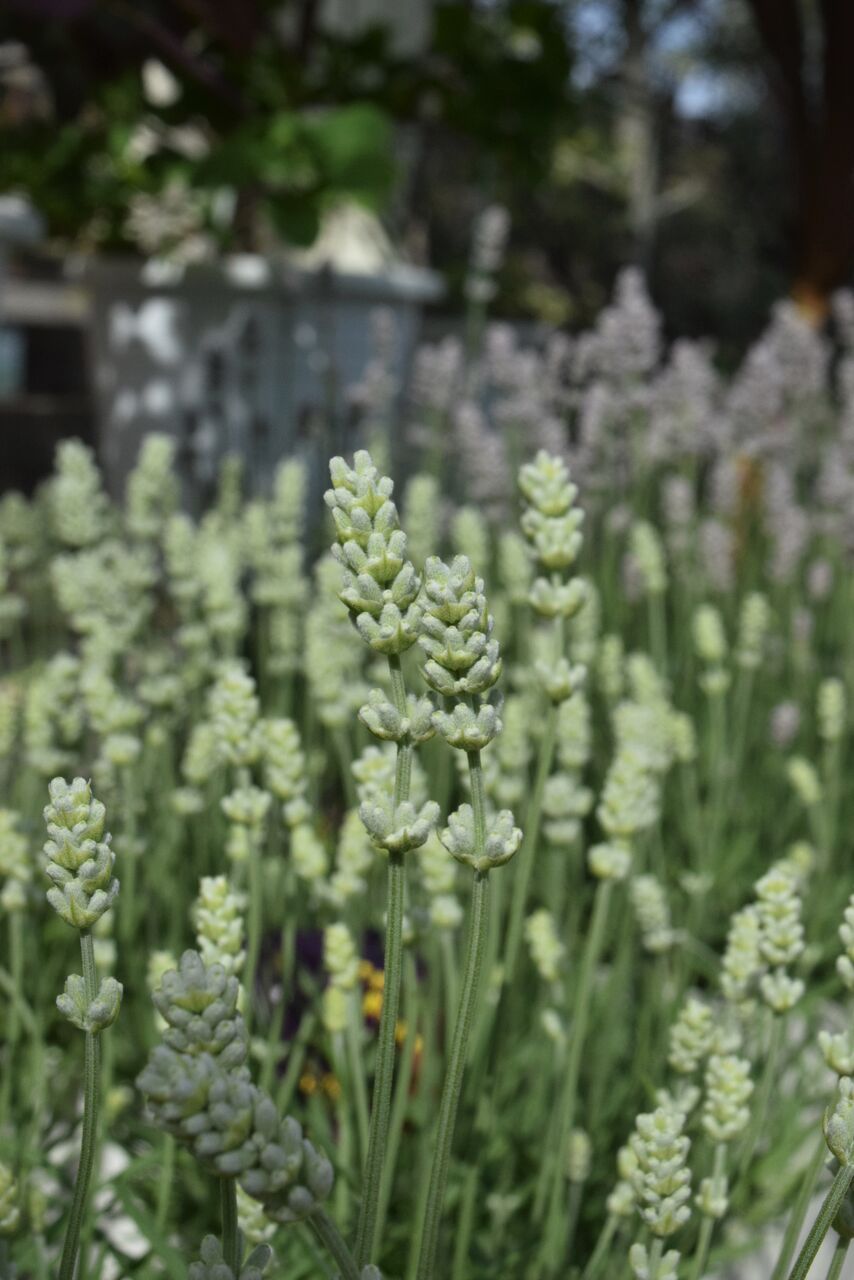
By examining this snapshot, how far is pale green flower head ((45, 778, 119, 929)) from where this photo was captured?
23.6 inches

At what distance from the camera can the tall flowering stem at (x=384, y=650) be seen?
23.8 inches

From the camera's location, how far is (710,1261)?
4.08 ft

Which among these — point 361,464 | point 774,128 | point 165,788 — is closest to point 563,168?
point 774,128

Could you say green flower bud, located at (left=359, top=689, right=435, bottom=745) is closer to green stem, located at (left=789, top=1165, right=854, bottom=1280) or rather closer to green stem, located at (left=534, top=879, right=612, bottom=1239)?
green stem, located at (left=789, top=1165, right=854, bottom=1280)

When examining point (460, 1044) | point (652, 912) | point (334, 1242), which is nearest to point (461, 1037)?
point (460, 1044)

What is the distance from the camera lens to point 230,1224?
1.85ft

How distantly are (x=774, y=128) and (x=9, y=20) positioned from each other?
1272cm

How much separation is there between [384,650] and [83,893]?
166 millimetres

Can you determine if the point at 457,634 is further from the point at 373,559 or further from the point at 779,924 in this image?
the point at 779,924

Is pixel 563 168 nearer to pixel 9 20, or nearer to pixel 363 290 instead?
pixel 363 290

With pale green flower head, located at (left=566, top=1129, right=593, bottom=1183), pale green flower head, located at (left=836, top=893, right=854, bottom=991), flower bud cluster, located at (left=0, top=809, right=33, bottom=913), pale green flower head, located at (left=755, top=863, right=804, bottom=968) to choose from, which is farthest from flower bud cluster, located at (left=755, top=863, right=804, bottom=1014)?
flower bud cluster, located at (left=0, top=809, right=33, bottom=913)

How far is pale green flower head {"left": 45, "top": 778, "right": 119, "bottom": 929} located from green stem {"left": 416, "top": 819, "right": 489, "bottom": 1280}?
16 centimetres

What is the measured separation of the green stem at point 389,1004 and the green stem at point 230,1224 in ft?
0.23

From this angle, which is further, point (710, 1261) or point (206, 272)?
point (206, 272)
